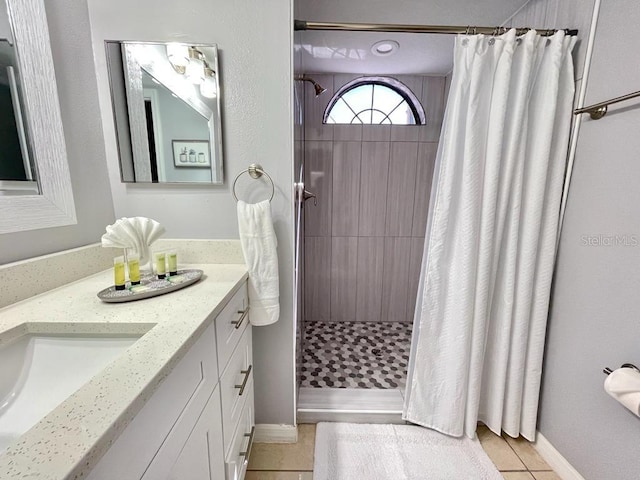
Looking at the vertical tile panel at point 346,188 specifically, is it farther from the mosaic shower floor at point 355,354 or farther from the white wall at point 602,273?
the white wall at point 602,273

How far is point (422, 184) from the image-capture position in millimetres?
2328

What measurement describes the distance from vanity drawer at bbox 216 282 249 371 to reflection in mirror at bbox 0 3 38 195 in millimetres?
716

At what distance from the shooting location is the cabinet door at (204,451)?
58 cm

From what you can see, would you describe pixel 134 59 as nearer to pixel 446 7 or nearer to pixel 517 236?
pixel 446 7

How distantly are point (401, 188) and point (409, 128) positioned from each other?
20.2 inches

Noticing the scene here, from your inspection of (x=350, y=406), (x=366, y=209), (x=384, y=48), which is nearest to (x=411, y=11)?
(x=384, y=48)

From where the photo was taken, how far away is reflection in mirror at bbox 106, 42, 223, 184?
1051mm

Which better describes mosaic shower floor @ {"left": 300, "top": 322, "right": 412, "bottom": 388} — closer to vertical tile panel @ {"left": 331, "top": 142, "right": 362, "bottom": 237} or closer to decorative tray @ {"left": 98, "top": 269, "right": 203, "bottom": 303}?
vertical tile panel @ {"left": 331, "top": 142, "right": 362, "bottom": 237}

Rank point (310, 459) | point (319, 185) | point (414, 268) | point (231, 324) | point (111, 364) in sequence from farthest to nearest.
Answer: point (414, 268) < point (319, 185) < point (310, 459) < point (231, 324) < point (111, 364)

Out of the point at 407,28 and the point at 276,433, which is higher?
the point at 407,28

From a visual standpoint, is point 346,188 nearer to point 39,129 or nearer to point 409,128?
point 409,128

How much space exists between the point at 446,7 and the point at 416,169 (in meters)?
1.13

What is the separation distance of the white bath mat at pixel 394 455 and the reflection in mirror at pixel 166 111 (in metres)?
1.40

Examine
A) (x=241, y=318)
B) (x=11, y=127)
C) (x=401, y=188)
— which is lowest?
(x=241, y=318)
